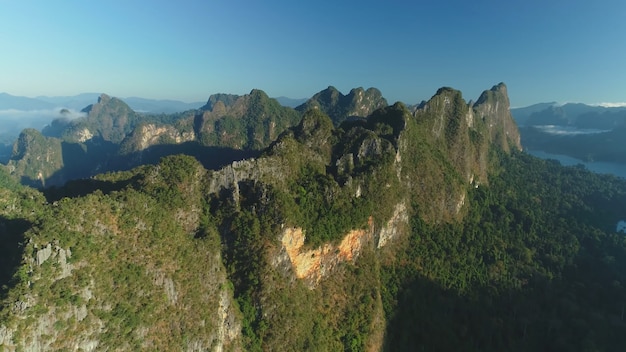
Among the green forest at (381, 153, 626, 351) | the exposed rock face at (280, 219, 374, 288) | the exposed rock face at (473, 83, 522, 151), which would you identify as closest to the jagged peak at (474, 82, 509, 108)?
the exposed rock face at (473, 83, 522, 151)

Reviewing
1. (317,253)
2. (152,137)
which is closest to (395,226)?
(317,253)

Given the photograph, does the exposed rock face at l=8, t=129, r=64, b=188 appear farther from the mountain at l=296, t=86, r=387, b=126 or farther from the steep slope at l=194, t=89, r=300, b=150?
the mountain at l=296, t=86, r=387, b=126

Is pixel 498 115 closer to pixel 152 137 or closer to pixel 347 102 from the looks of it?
pixel 347 102

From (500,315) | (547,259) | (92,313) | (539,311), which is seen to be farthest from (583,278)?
(92,313)

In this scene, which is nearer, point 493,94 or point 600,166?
point 493,94

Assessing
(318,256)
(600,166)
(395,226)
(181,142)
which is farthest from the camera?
→ (600,166)
